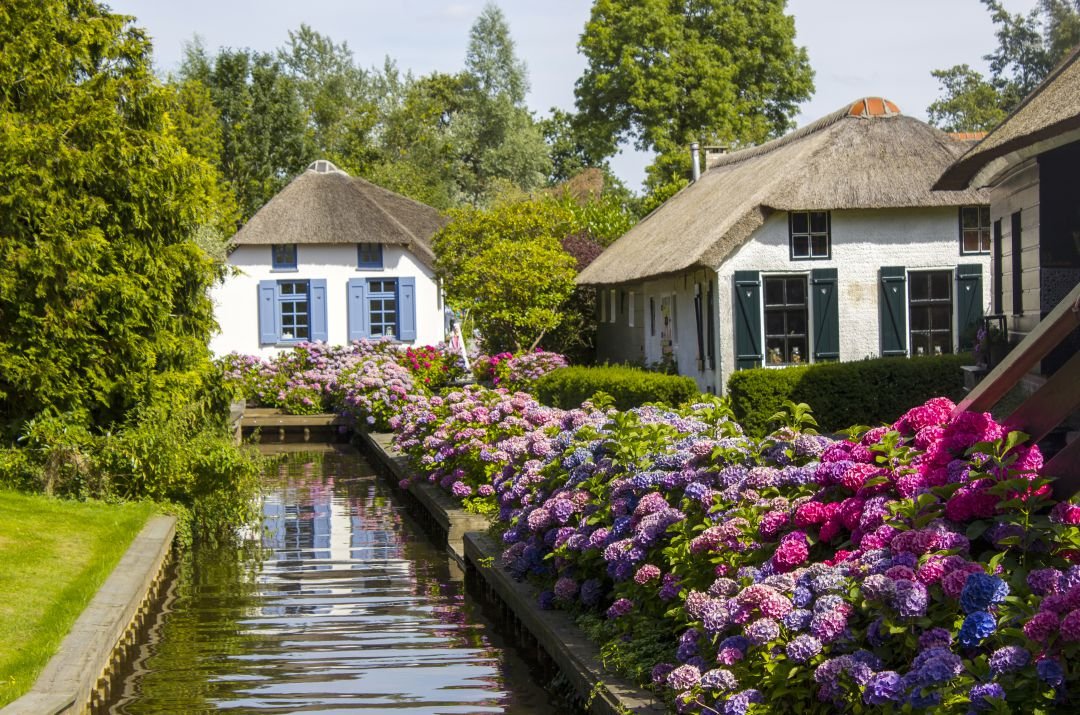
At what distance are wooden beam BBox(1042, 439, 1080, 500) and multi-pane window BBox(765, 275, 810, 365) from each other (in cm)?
1856

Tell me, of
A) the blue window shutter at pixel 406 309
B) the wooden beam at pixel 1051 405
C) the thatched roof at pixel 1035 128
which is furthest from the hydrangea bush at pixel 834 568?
the blue window shutter at pixel 406 309

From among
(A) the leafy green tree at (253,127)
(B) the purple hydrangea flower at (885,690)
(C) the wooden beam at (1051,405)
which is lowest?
(B) the purple hydrangea flower at (885,690)

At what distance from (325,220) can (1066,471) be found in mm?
36324

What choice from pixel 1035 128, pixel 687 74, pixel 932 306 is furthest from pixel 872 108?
pixel 687 74

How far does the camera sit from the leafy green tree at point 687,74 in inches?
1992

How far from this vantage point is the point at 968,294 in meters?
24.7

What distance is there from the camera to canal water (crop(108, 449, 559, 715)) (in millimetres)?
8781

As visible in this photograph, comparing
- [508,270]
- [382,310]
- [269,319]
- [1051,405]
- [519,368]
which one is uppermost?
[508,270]

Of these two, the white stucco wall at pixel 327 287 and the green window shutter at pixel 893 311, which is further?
the white stucco wall at pixel 327 287

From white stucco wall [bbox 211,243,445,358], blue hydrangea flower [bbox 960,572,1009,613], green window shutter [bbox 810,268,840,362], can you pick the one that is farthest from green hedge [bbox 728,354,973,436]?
white stucco wall [bbox 211,243,445,358]

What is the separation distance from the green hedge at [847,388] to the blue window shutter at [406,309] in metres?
20.5

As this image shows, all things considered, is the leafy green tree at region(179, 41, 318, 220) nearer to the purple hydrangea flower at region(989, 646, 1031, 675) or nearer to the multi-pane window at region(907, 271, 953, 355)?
the multi-pane window at region(907, 271, 953, 355)

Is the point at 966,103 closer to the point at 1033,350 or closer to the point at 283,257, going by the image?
the point at 283,257

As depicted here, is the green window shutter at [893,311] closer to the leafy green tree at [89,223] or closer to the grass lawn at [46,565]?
the leafy green tree at [89,223]
